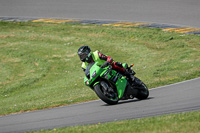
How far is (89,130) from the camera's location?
774cm

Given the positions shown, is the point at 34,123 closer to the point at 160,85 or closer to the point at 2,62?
the point at 160,85

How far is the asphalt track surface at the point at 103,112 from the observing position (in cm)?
888

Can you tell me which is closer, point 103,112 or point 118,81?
point 103,112

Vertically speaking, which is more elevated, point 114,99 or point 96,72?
point 96,72

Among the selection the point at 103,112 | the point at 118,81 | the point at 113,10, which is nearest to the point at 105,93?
the point at 118,81

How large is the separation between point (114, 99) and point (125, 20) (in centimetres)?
1626

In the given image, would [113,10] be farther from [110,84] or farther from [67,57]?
[110,84]

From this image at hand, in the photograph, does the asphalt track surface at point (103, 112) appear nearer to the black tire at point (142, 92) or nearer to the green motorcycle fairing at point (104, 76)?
the black tire at point (142, 92)

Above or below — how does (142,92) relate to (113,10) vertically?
below

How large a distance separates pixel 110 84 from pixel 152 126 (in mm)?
3486

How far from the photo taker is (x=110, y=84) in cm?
1066

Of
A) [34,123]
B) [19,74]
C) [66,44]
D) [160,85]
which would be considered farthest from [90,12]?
[34,123]

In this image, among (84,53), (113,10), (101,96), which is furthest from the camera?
(113,10)

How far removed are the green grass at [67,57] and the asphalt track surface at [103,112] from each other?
1.72m
